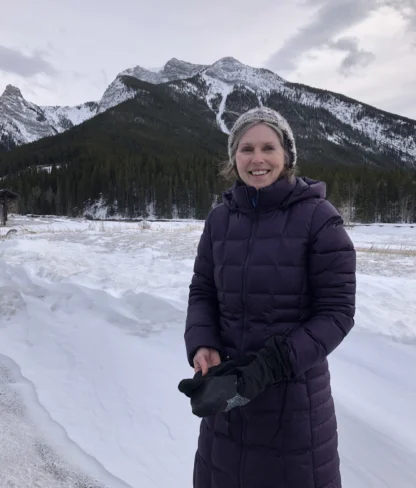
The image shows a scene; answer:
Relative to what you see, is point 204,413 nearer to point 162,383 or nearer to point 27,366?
point 162,383

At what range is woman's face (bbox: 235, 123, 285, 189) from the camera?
178cm

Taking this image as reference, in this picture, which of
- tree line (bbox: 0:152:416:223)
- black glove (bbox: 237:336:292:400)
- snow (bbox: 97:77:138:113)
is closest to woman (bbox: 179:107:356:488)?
black glove (bbox: 237:336:292:400)

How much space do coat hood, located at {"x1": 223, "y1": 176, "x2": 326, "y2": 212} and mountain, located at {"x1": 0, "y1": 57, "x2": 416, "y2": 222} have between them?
15.0 meters

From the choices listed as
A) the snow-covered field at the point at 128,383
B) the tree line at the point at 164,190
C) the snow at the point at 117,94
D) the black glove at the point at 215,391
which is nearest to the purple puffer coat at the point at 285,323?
the black glove at the point at 215,391

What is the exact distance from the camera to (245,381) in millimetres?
1514

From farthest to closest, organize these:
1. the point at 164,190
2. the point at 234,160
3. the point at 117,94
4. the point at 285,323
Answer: the point at 117,94 → the point at 164,190 → the point at 234,160 → the point at 285,323

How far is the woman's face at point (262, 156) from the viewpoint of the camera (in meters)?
1.78

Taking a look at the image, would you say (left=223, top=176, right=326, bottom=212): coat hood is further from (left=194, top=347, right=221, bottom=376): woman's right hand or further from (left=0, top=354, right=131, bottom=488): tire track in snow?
(left=0, top=354, right=131, bottom=488): tire track in snow

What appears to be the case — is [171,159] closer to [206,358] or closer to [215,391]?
[206,358]

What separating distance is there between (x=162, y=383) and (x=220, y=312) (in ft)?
7.84

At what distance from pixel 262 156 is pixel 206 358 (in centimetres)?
102

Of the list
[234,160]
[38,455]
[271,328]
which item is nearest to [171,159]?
[38,455]

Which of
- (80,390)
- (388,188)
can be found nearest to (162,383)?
(80,390)

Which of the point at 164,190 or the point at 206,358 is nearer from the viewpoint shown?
the point at 206,358
